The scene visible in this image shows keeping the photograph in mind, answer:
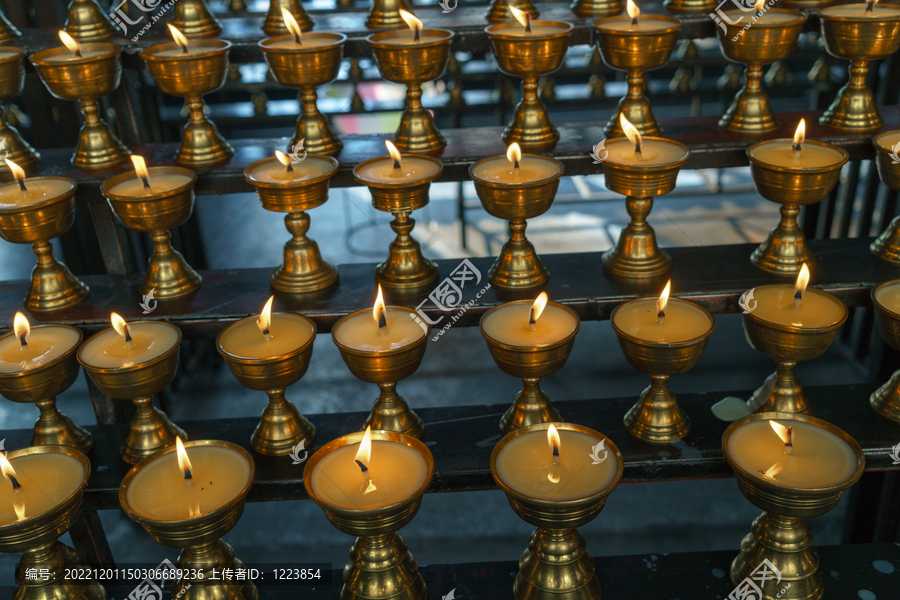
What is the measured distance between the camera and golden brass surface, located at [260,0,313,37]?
1551 millimetres

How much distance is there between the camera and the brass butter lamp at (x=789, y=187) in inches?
50.1

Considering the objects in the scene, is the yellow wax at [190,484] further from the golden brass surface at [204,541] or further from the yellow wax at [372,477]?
the yellow wax at [372,477]

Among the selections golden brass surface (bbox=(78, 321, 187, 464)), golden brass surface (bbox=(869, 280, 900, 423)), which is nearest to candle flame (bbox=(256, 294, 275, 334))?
golden brass surface (bbox=(78, 321, 187, 464))

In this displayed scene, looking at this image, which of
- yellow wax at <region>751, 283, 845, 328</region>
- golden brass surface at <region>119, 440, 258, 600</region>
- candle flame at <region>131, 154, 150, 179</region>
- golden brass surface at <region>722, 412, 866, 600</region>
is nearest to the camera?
golden brass surface at <region>119, 440, 258, 600</region>

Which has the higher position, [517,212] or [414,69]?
[414,69]

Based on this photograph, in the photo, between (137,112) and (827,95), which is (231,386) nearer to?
(137,112)

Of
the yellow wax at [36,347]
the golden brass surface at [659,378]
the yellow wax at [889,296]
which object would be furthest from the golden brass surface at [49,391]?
the yellow wax at [889,296]

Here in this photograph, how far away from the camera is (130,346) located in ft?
3.98

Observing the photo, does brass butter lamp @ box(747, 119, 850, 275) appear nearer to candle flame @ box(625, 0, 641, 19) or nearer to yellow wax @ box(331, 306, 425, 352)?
candle flame @ box(625, 0, 641, 19)

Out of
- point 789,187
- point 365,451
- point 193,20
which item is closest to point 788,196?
point 789,187

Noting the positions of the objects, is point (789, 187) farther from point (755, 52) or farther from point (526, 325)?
point (526, 325)

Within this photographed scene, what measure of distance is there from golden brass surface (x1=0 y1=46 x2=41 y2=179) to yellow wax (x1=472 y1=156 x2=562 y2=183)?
84 centimetres

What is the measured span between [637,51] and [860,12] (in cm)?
44

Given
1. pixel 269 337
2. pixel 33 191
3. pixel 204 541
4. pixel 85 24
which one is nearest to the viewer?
pixel 204 541
